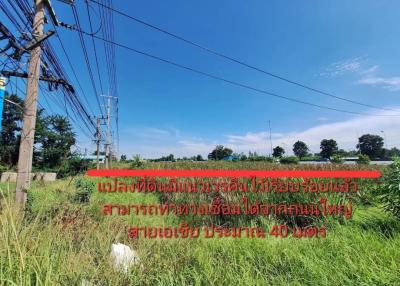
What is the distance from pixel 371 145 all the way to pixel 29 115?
273ft

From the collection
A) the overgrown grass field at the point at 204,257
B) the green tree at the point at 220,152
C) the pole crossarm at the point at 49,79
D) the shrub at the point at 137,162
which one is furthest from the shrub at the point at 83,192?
the green tree at the point at 220,152

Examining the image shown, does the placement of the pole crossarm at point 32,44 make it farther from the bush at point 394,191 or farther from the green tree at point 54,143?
the green tree at point 54,143

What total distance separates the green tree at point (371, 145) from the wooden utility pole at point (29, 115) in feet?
254

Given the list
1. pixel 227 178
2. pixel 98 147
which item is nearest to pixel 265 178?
pixel 227 178

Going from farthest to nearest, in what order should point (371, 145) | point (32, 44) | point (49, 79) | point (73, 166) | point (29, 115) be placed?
point (371, 145) → point (73, 166) → point (49, 79) → point (29, 115) → point (32, 44)

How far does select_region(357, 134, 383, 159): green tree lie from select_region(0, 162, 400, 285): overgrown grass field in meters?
76.0

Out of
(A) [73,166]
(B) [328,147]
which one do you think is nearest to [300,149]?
(B) [328,147]

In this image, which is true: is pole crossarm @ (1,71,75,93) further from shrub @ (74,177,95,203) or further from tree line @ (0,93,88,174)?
tree line @ (0,93,88,174)

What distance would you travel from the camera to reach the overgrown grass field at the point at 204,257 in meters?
2.32

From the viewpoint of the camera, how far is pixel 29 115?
606cm

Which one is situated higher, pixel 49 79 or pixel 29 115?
pixel 49 79

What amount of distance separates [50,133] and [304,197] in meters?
37.0

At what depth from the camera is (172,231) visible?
16.5 feet

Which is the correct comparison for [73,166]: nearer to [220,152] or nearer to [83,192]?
[83,192]
